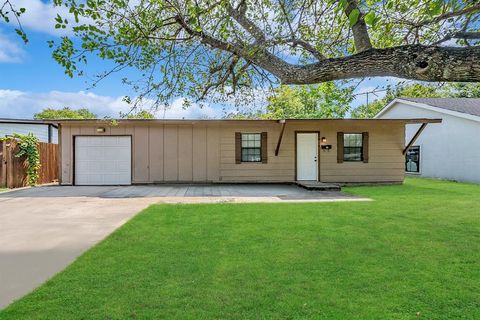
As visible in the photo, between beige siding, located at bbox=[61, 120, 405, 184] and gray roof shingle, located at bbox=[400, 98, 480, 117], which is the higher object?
gray roof shingle, located at bbox=[400, 98, 480, 117]

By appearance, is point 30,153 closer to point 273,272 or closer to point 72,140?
point 72,140

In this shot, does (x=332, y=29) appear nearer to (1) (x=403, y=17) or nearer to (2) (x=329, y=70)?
(1) (x=403, y=17)

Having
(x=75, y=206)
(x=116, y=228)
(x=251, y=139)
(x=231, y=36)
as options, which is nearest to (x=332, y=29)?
(x=231, y=36)

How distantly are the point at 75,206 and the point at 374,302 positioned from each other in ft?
21.4

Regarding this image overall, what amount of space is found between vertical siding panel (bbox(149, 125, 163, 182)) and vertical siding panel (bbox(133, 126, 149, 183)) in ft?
0.59

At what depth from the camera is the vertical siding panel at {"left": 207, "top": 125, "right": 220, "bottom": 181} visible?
1213 cm

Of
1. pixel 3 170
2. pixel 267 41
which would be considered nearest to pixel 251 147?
pixel 267 41

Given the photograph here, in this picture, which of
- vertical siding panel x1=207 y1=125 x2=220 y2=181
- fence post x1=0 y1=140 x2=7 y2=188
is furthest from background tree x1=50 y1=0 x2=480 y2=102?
fence post x1=0 y1=140 x2=7 y2=188

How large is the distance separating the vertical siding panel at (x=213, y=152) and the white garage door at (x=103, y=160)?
2858 millimetres

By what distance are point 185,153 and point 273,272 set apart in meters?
9.32

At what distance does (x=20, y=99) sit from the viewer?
30.5m

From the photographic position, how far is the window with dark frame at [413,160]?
645 inches

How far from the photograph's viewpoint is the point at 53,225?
5.30m

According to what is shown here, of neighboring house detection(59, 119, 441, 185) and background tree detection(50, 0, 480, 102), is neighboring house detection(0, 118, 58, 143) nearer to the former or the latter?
neighboring house detection(59, 119, 441, 185)
